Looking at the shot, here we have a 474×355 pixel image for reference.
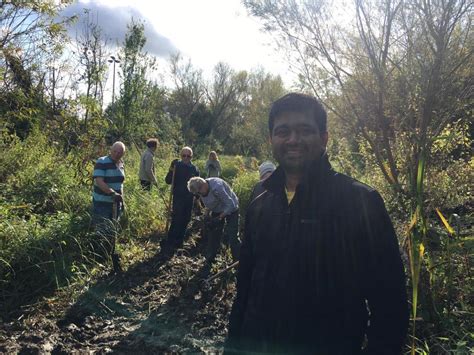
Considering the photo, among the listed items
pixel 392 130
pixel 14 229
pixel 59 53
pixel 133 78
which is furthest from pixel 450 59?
pixel 133 78

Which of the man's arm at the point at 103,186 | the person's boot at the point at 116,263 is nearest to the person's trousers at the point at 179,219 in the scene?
the person's boot at the point at 116,263

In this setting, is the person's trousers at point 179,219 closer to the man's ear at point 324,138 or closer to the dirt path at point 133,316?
the dirt path at point 133,316

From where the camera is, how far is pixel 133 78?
544 inches

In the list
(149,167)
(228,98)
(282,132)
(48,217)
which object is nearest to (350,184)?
(282,132)

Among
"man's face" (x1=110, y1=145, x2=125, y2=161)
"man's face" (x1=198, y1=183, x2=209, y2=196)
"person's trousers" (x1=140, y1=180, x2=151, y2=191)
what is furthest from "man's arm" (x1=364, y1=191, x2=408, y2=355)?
"person's trousers" (x1=140, y1=180, x2=151, y2=191)

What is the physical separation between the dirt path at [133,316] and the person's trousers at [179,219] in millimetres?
853

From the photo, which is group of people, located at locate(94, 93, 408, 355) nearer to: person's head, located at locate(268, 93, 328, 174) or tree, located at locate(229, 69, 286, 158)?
person's head, located at locate(268, 93, 328, 174)

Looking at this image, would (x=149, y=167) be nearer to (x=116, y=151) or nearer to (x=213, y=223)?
(x=116, y=151)

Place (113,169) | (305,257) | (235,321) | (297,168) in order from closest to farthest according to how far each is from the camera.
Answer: (305,257) → (297,168) → (235,321) → (113,169)

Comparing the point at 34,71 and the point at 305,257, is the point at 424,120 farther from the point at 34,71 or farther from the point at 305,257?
the point at 34,71

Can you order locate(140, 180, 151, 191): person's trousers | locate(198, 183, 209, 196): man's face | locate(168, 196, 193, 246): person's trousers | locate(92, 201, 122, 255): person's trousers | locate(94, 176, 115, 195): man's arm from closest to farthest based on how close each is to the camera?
locate(94, 176, 115, 195): man's arm → locate(92, 201, 122, 255): person's trousers → locate(198, 183, 209, 196): man's face → locate(168, 196, 193, 246): person's trousers → locate(140, 180, 151, 191): person's trousers

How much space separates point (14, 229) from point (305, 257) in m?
4.82

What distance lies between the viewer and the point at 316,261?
1.49 meters

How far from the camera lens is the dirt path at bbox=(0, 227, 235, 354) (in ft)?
12.4
